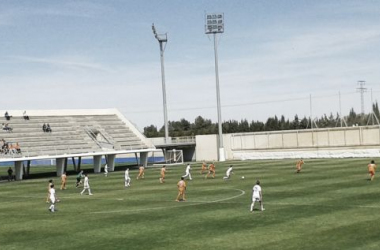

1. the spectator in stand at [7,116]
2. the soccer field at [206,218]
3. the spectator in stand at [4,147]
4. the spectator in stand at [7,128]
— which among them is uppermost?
the spectator in stand at [7,116]

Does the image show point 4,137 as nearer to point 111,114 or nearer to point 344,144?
point 111,114

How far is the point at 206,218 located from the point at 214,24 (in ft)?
226

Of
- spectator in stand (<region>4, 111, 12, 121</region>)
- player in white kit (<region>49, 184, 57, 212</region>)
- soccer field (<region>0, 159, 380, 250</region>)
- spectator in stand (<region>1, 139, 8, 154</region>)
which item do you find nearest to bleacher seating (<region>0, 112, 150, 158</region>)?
spectator in stand (<region>4, 111, 12, 121</region>)

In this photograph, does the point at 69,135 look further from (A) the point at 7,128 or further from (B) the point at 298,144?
(B) the point at 298,144

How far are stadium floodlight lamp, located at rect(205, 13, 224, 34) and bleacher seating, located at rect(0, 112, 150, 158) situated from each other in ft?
66.9

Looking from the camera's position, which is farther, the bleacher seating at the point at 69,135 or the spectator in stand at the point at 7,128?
the spectator in stand at the point at 7,128

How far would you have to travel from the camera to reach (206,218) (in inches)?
1199

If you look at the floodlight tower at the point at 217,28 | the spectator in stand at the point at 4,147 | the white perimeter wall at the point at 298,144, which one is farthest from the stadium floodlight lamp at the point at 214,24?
the spectator in stand at the point at 4,147

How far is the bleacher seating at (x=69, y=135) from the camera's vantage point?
80.1 meters

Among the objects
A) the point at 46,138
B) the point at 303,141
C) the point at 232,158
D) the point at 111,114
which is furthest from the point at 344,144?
the point at 46,138

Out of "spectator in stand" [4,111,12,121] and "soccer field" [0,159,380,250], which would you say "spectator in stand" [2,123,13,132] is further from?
"soccer field" [0,159,380,250]

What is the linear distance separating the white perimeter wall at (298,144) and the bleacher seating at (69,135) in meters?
17.1

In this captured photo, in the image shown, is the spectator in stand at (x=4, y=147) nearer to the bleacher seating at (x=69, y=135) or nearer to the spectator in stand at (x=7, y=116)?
the bleacher seating at (x=69, y=135)

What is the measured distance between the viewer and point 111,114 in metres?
99.3
